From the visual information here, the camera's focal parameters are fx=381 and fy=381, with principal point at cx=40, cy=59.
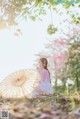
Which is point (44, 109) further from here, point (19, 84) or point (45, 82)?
point (45, 82)

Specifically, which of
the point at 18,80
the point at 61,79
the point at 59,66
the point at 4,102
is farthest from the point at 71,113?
the point at 59,66

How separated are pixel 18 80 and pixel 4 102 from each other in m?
0.31

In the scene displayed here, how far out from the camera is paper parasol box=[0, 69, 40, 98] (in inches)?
77.1

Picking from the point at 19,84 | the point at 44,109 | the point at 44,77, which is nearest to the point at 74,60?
the point at 44,77

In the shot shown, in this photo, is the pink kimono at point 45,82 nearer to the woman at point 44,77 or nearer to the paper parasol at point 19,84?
the woman at point 44,77

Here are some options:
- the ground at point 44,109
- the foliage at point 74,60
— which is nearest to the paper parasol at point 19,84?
the ground at point 44,109

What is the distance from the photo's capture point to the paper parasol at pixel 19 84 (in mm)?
1959

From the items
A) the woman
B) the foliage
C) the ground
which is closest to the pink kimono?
the woman

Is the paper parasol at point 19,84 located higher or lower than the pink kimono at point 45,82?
higher

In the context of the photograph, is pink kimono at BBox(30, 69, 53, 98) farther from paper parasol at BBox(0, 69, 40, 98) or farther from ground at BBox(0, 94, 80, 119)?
ground at BBox(0, 94, 80, 119)

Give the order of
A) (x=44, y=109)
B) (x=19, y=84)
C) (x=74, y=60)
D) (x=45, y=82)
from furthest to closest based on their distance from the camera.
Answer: (x=74, y=60) < (x=45, y=82) < (x=19, y=84) < (x=44, y=109)

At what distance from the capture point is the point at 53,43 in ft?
10.6

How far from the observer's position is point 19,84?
1997mm

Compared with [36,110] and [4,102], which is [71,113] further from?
[4,102]
